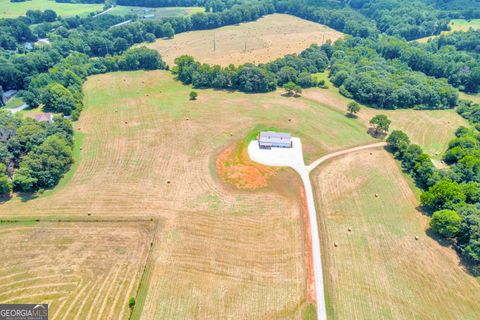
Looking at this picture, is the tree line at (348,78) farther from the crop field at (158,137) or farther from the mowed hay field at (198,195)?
the mowed hay field at (198,195)

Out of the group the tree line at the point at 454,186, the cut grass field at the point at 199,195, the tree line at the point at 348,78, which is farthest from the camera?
the tree line at the point at 348,78

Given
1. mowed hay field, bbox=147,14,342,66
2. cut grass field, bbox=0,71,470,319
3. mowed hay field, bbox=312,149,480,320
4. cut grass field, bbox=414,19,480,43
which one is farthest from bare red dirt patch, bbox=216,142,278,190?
cut grass field, bbox=414,19,480,43

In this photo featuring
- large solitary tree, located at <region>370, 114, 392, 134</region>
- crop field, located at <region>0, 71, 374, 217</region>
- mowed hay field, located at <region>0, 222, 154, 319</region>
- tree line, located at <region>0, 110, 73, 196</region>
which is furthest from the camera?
large solitary tree, located at <region>370, 114, 392, 134</region>

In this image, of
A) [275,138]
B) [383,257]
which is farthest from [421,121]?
[383,257]

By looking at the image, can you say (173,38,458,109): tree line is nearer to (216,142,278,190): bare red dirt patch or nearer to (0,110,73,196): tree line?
(216,142,278,190): bare red dirt patch

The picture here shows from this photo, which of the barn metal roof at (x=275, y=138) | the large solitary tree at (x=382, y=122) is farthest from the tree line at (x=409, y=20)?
the barn metal roof at (x=275, y=138)

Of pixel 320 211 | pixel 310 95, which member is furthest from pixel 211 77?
pixel 320 211
